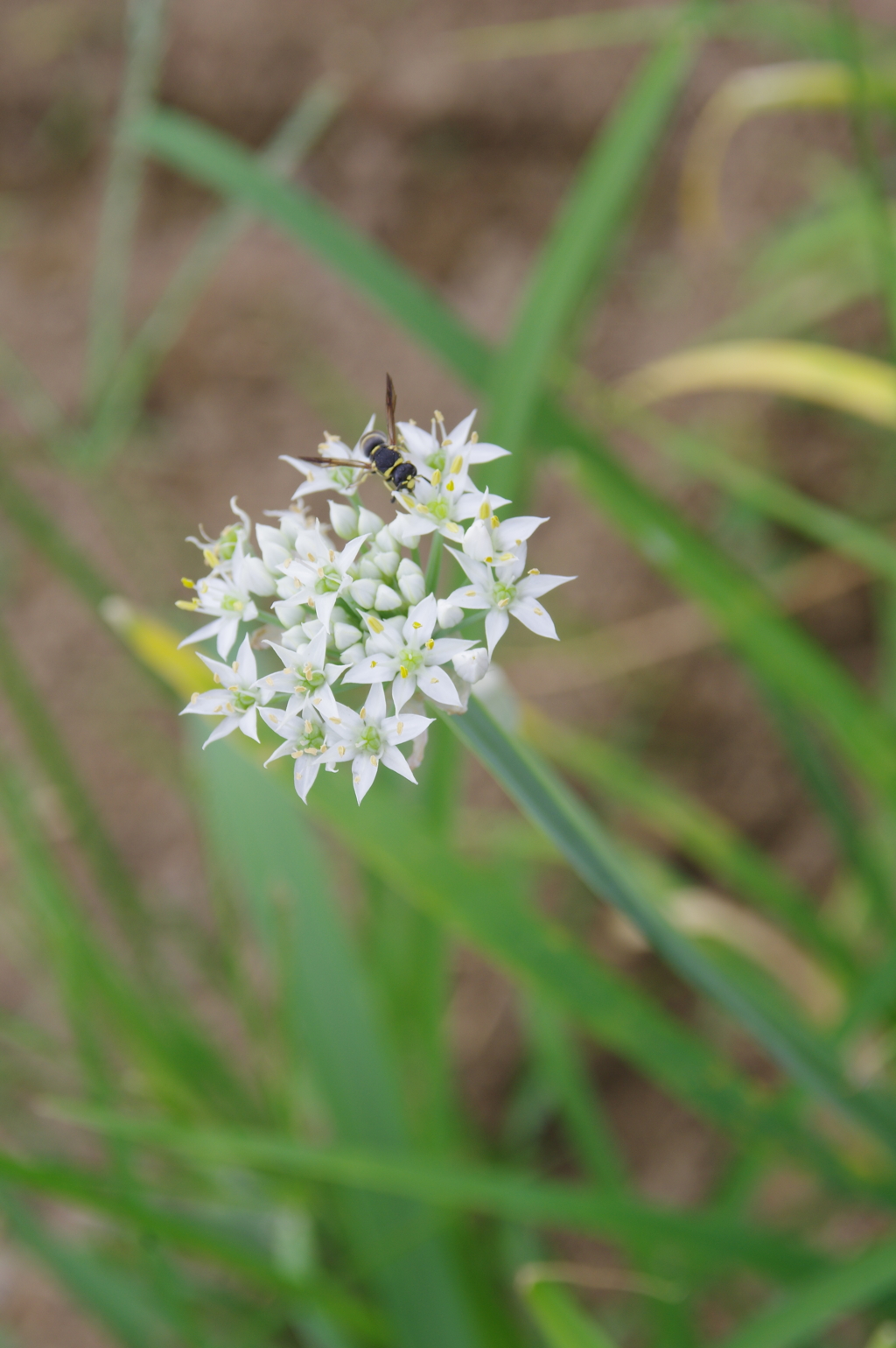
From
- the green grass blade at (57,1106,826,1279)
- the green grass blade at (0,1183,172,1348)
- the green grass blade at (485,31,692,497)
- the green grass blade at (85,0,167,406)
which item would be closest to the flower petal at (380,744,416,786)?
the green grass blade at (57,1106,826,1279)

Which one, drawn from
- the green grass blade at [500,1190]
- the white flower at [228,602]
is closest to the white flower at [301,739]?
the white flower at [228,602]

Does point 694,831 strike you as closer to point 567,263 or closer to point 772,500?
point 772,500

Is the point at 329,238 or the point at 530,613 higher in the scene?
the point at 329,238

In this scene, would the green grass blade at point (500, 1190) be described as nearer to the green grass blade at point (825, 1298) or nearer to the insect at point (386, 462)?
the green grass blade at point (825, 1298)

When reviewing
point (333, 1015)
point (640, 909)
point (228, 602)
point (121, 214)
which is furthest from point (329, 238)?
point (121, 214)

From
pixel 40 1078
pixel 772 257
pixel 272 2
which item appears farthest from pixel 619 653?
pixel 272 2

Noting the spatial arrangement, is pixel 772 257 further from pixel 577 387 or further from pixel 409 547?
pixel 409 547
